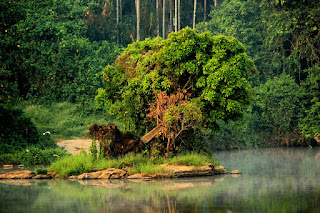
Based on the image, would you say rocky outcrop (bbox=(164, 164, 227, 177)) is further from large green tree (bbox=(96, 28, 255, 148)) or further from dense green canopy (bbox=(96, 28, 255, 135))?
A: dense green canopy (bbox=(96, 28, 255, 135))

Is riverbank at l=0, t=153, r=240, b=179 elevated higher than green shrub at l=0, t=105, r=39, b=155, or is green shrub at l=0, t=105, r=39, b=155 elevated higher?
green shrub at l=0, t=105, r=39, b=155

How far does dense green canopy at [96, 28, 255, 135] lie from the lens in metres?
18.6

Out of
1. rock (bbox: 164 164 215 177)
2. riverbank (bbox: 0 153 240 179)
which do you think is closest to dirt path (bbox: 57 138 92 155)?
riverbank (bbox: 0 153 240 179)

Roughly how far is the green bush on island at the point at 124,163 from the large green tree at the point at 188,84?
121 cm

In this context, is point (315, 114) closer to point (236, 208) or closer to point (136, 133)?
point (136, 133)

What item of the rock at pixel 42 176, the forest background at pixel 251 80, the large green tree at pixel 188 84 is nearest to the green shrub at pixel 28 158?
the rock at pixel 42 176

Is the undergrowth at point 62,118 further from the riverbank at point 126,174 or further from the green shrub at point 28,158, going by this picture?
the riverbank at point 126,174

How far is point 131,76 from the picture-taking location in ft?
68.4

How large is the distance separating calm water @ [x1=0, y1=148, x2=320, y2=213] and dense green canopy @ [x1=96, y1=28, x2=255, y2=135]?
9.58 ft

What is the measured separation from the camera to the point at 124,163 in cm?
1838

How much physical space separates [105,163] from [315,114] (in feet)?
60.9

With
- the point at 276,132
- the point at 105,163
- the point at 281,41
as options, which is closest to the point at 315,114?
the point at 276,132

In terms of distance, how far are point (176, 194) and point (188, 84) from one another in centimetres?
747

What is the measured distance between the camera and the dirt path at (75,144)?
25.9m
